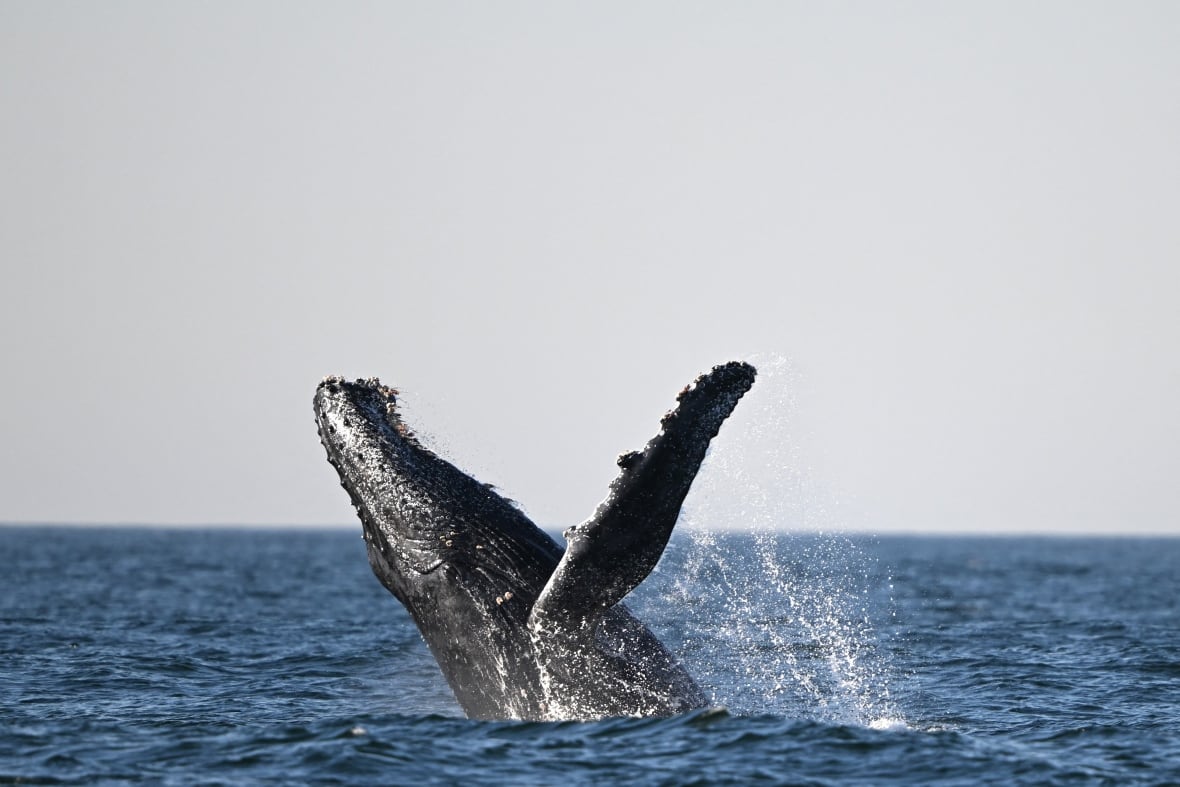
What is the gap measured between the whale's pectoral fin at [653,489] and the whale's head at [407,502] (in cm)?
163

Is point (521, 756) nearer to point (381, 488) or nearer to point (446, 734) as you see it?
point (446, 734)

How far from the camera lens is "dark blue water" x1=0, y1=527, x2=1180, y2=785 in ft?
35.4

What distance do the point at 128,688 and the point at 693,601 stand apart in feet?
64.1

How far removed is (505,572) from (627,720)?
1479mm

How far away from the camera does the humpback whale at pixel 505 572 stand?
10.3 m

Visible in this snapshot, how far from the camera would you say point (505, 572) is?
38.6 ft

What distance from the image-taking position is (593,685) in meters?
11.6

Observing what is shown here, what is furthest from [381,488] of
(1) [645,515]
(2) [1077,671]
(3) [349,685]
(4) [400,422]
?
(2) [1077,671]

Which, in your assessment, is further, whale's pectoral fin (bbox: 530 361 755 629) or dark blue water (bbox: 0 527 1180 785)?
dark blue water (bbox: 0 527 1180 785)

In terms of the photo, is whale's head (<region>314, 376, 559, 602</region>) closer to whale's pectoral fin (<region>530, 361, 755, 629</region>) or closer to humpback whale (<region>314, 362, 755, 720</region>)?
humpback whale (<region>314, 362, 755, 720</region>)

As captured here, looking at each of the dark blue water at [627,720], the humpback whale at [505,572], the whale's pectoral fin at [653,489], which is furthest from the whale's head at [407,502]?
the whale's pectoral fin at [653,489]

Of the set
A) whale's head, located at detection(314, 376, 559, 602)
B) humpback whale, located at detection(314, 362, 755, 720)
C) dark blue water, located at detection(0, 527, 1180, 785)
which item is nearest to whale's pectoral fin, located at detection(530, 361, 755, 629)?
humpback whale, located at detection(314, 362, 755, 720)

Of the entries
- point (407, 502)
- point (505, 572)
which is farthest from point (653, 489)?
point (407, 502)

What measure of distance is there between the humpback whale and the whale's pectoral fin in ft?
0.04
